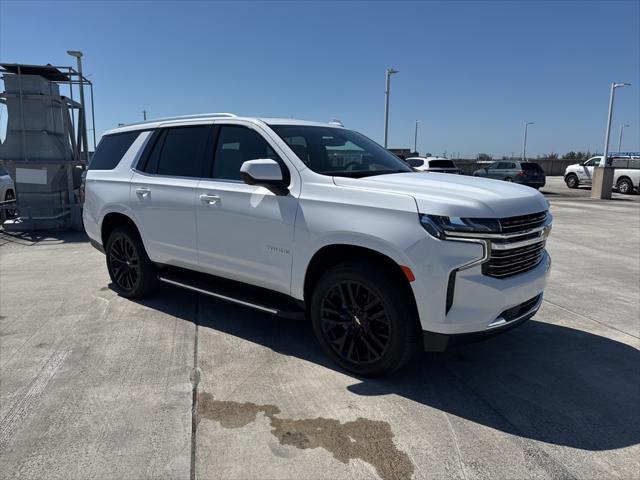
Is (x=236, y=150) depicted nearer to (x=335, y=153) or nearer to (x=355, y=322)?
(x=335, y=153)

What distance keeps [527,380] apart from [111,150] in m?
4.92

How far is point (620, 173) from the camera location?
24.8m

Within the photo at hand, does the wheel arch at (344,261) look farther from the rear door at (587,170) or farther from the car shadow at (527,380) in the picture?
the rear door at (587,170)

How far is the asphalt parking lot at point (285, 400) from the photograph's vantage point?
2607 millimetres

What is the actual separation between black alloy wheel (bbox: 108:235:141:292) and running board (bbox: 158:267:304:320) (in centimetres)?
50

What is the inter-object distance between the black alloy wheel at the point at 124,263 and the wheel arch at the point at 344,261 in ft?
7.75

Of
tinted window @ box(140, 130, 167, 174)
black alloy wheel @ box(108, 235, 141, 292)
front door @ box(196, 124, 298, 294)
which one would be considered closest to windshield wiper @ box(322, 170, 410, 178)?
front door @ box(196, 124, 298, 294)

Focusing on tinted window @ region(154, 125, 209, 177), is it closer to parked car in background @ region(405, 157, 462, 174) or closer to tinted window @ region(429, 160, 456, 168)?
parked car in background @ region(405, 157, 462, 174)

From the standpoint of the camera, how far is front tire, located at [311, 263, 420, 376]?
321cm

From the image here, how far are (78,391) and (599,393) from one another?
3.68m

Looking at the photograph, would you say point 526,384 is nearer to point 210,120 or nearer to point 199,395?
point 199,395

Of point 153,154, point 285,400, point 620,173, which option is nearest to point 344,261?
point 285,400

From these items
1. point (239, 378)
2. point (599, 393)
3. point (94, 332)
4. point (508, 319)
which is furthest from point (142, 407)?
point (599, 393)

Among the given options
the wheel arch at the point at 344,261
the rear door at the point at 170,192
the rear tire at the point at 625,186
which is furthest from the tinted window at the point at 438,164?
the wheel arch at the point at 344,261
